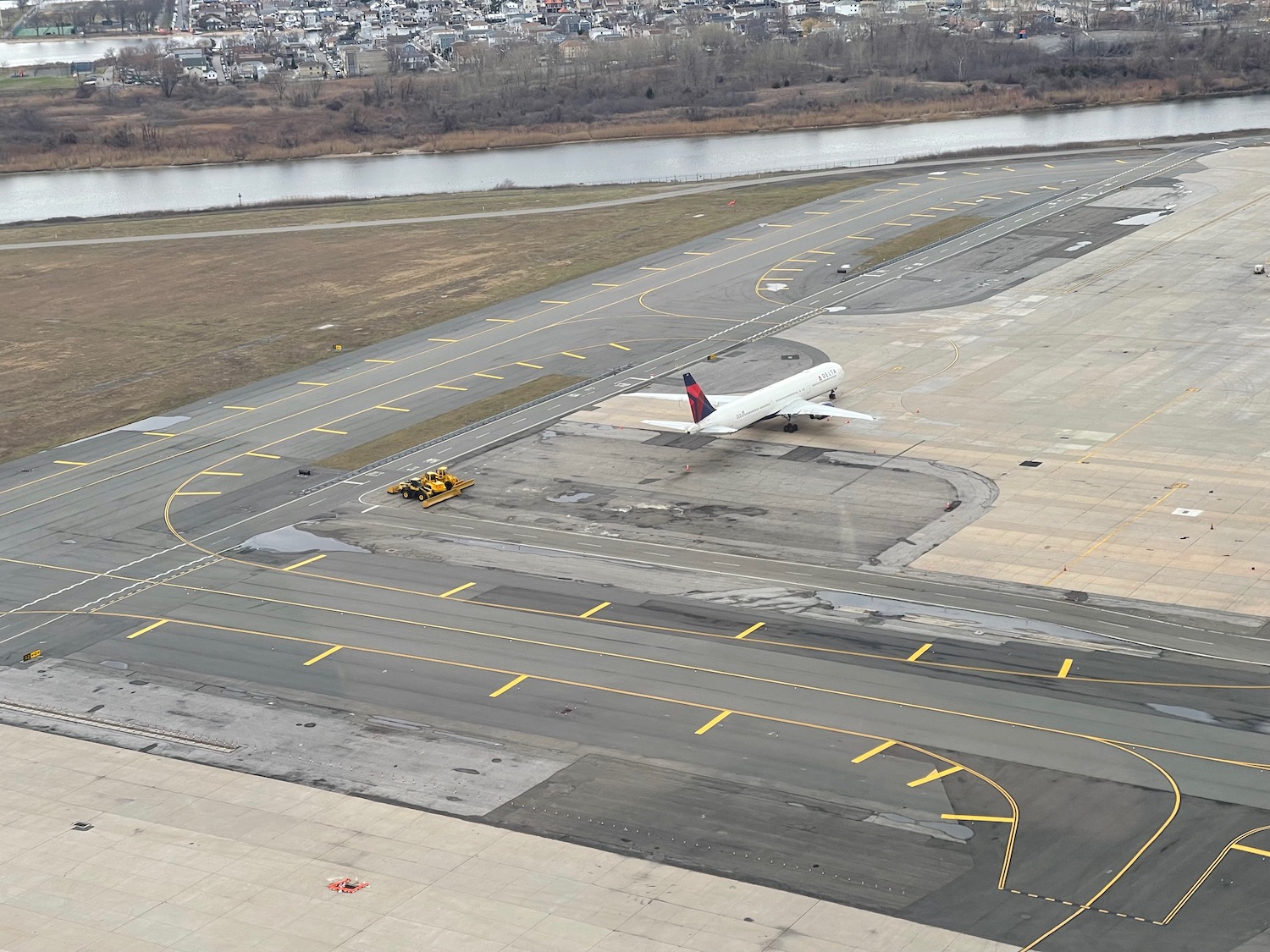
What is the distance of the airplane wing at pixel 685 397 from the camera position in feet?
319

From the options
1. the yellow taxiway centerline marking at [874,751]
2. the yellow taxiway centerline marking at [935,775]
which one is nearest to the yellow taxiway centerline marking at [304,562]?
the yellow taxiway centerline marking at [874,751]

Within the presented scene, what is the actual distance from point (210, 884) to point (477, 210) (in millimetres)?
131752

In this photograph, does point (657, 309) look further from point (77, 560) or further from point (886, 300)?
point (77, 560)

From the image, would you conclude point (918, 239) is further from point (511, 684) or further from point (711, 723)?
point (711, 723)

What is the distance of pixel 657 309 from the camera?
419 ft

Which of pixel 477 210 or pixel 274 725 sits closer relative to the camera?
pixel 274 725

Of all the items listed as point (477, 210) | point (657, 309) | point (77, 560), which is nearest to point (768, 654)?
point (77, 560)

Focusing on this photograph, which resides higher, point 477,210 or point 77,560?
point 477,210

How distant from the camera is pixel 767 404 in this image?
94.2m

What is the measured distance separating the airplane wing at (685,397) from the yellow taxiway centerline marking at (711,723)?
37.8 meters

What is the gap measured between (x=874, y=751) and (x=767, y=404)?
4043 cm

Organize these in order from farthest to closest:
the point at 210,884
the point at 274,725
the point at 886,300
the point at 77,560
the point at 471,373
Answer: the point at 886,300 < the point at 471,373 < the point at 77,560 < the point at 274,725 < the point at 210,884

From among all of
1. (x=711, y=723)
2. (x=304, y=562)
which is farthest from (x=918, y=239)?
(x=711, y=723)

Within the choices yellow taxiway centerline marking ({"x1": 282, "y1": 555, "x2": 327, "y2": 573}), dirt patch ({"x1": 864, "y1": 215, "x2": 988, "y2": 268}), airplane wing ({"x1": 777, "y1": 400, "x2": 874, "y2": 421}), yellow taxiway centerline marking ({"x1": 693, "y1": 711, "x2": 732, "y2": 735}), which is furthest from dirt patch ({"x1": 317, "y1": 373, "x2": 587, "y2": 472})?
yellow taxiway centerline marking ({"x1": 693, "y1": 711, "x2": 732, "y2": 735})
